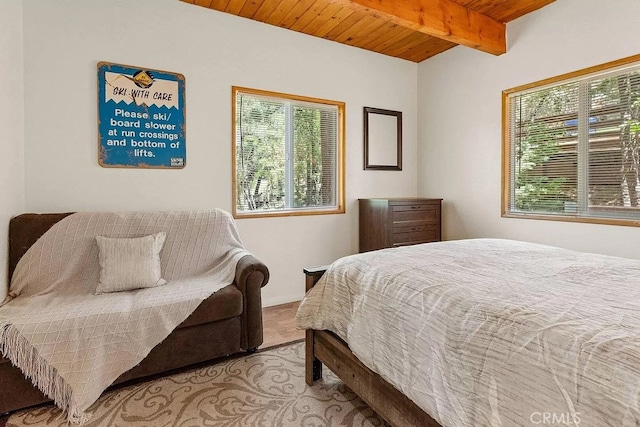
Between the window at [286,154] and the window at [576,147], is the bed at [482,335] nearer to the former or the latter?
the window at [576,147]

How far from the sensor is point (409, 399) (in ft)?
4.04

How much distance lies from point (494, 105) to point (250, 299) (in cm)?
289

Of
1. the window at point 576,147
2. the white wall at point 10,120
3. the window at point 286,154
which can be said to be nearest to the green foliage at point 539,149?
the window at point 576,147

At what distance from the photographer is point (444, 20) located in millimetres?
2812

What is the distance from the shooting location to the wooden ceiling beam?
249cm

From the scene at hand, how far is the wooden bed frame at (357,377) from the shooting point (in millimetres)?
1245

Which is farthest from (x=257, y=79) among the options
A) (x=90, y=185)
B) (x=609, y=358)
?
(x=609, y=358)

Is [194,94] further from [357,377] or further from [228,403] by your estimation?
[357,377]

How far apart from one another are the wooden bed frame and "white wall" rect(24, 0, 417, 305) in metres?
1.48

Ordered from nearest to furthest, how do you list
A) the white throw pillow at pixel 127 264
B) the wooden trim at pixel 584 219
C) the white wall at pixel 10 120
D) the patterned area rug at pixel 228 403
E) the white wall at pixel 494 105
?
the patterned area rug at pixel 228 403
the white wall at pixel 10 120
the white throw pillow at pixel 127 264
the wooden trim at pixel 584 219
the white wall at pixel 494 105

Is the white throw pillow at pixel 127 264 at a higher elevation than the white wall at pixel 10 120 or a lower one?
lower

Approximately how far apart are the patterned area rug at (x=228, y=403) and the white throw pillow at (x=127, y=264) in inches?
24.1

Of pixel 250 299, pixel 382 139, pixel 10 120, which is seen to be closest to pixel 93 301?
pixel 250 299

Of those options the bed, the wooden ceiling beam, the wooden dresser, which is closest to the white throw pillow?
the bed
